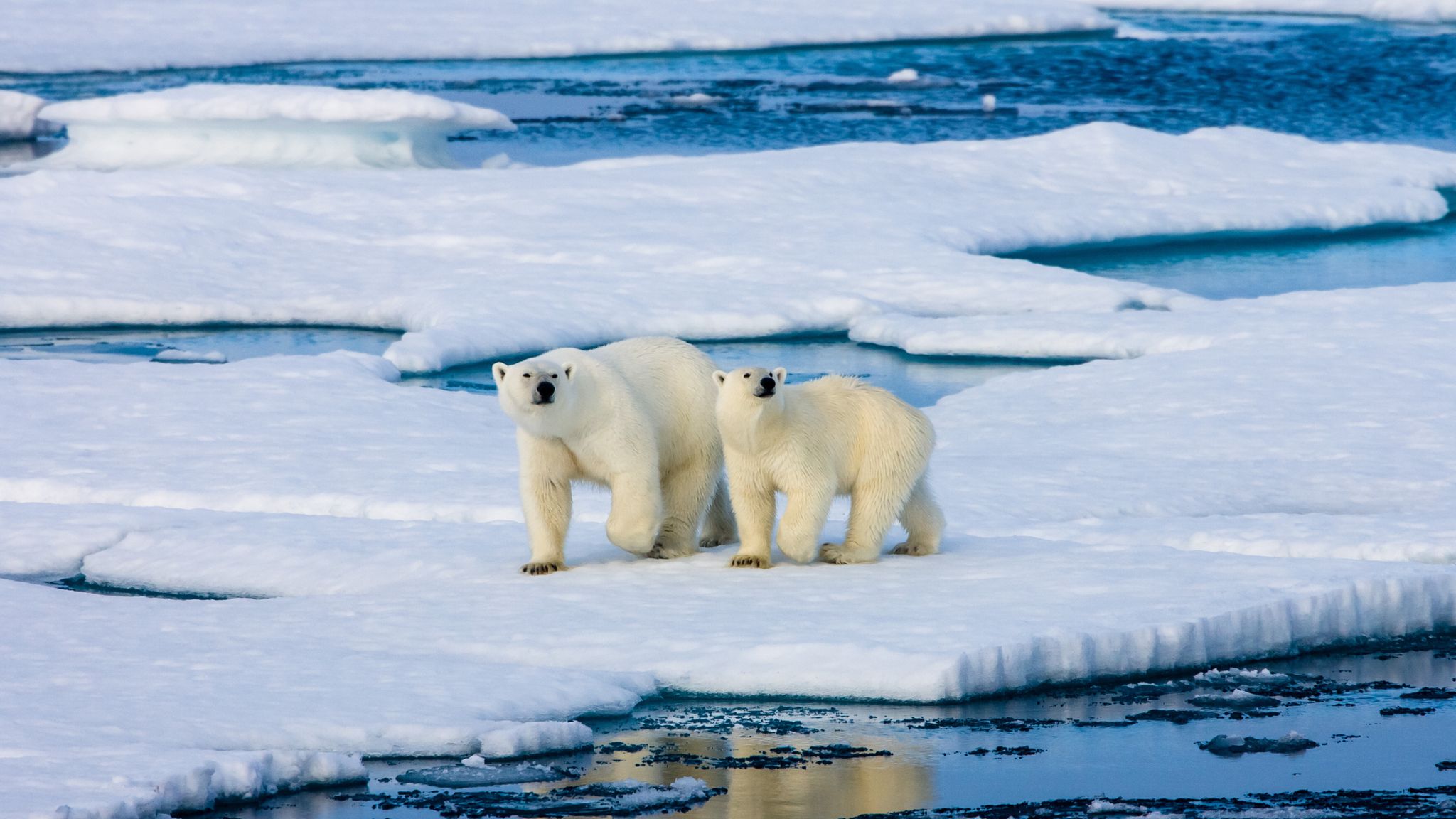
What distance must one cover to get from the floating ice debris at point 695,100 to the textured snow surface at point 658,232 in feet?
18.7

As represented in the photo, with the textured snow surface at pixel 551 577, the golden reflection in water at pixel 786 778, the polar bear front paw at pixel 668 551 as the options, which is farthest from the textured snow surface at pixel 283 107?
the golden reflection in water at pixel 786 778

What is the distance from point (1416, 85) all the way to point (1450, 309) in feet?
42.2

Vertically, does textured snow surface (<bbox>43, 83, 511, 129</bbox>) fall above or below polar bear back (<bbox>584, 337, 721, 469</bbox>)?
above

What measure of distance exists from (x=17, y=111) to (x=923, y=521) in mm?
16707

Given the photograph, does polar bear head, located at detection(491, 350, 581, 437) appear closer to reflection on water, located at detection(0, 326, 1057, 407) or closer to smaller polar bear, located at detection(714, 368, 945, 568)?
smaller polar bear, located at detection(714, 368, 945, 568)

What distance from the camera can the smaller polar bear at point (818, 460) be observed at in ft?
18.4

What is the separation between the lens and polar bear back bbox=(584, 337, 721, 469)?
5.95 m

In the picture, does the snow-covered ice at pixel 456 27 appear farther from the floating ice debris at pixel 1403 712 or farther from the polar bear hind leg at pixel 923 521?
the floating ice debris at pixel 1403 712

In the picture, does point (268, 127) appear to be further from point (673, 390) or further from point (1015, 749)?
point (1015, 749)

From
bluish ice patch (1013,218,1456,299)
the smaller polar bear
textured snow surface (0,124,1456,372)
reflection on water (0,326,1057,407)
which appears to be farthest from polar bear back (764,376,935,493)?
bluish ice patch (1013,218,1456,299)

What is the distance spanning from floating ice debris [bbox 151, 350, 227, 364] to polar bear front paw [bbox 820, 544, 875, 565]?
5584 millimetres

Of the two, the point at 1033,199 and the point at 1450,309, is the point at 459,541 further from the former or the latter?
the point at 1033,199

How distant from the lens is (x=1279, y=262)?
1384 cm

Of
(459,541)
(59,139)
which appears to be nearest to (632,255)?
(459,541)
